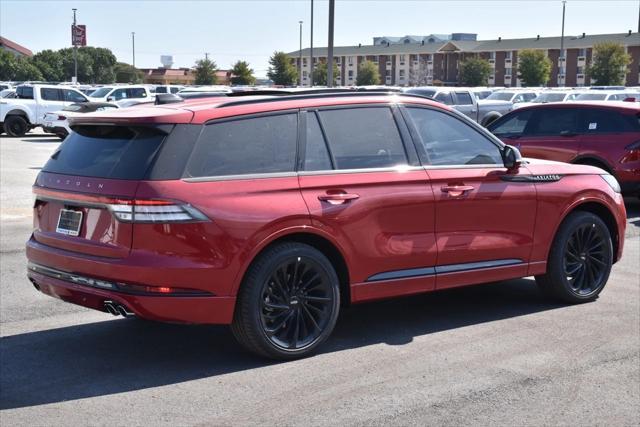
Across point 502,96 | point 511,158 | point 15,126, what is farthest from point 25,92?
point 511,158

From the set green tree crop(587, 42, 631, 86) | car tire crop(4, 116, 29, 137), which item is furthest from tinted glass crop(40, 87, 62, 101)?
green tree crop(587, 42, 631, 86)

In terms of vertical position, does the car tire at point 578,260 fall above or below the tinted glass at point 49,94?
below

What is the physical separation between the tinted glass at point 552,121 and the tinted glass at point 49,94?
22.2 metres

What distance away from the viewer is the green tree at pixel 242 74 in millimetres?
92750

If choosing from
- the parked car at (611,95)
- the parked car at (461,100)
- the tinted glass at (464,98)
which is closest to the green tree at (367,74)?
the parked car at (611,95)

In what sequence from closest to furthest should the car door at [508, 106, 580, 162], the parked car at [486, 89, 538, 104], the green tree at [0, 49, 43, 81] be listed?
the car door at [508, 106, 580, 162]
the parked car at [486, 89, 538, 104]
the green tree at [0, 49, 43, 81]

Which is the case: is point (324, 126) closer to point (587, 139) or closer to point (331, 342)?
point (331, 342)

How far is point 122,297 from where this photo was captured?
546 centimetres

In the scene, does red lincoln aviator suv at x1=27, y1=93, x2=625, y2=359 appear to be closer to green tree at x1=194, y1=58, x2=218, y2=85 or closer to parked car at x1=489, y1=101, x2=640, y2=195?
parked car at x1=489, y1=101, x2=640, y2=195

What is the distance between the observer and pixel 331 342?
6.47 m

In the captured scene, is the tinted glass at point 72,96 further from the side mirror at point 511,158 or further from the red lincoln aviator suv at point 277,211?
the side mirror at point 511,158

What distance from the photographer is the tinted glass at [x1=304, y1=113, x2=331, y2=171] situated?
614cm

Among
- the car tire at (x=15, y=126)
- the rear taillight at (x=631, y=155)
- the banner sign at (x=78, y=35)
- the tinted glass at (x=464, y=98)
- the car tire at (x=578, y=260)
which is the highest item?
the banner sign at (x=78, y=35)

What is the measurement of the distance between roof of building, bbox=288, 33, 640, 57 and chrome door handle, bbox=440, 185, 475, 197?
10489cm
